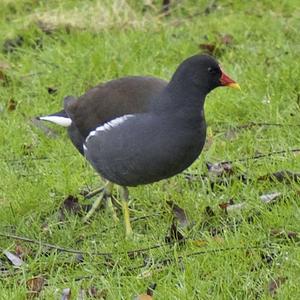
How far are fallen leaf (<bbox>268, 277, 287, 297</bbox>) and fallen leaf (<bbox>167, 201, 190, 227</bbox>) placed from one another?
78 cm

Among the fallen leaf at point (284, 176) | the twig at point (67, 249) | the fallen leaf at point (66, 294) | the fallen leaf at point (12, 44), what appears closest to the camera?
the fallen leaf at point (66, 294)

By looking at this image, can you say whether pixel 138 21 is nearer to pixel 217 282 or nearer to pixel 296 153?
pixel 296 153

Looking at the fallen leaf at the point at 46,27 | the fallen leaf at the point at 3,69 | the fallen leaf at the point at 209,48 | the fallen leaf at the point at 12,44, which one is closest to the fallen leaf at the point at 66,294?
the fallen leaf at the point at 3,69

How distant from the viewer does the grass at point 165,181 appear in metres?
3.96

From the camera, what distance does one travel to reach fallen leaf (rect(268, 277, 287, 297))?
146 inches

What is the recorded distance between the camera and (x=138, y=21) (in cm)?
727

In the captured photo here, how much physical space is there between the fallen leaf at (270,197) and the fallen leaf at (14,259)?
43.9 inches

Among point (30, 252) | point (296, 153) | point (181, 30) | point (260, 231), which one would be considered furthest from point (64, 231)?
point (181, 30)

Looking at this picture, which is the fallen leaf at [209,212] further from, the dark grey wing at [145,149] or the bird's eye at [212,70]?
the bird's eye at [212,70]

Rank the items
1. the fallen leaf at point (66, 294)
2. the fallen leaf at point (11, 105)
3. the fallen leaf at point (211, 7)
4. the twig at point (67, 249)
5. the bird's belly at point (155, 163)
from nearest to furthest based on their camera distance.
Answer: the fallen leaf at point (66, 294) → the twig at point (67, 249) → the bird's belly at point (155, 163) → the fallen leaf at point (11, 105) → the fallen leaf at point (211, 7)

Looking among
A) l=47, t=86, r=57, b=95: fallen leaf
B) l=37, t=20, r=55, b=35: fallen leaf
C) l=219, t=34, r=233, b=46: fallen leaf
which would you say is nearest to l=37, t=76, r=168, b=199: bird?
l=47, t=86, r=57, b=95: fallen leaf

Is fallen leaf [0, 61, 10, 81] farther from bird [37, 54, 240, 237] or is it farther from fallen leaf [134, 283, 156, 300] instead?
fallen leaf [134, 283, 156, 300]

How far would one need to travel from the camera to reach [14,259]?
4.33 meters

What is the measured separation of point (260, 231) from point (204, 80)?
74 centimetres
